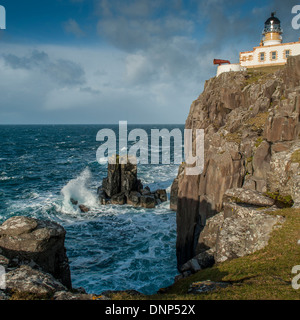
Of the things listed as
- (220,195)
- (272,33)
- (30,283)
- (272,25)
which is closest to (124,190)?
(220,195)

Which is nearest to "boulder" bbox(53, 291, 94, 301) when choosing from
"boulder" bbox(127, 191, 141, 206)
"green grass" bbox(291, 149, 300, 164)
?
"green grass" bbox(291, 149, 300, 164)

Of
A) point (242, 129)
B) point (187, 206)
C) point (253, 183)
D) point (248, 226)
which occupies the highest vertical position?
point (242, 129)

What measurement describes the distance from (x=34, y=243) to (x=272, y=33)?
63996mm

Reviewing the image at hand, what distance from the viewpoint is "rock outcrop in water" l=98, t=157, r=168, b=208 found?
47.6m

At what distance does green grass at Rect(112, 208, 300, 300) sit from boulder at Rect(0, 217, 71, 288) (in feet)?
19.4

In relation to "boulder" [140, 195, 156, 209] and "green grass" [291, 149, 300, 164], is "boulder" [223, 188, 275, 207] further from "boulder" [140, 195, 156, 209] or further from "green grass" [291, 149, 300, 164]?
"boulder" [140, 195, 156, 209]

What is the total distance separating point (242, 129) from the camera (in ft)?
98.8

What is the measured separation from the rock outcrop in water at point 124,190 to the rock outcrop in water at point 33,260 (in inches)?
1262

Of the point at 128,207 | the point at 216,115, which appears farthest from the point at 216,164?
the point at 128,207

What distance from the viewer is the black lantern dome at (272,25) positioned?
190 feet

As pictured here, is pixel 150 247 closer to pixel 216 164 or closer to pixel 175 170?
pixel 216 164

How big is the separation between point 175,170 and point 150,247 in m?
41.5

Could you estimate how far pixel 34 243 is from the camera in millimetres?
13500

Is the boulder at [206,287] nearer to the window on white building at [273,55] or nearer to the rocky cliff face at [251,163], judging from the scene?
the rocky cliff face at [251,163]
